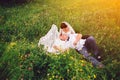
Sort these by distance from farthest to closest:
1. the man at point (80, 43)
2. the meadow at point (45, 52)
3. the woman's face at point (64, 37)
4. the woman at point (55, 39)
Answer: the woman's face at point (64, 37) < the woman at point (55, 39) < the man at point (80, 43) < the meadow at point (45, 52)

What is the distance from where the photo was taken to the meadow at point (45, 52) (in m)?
7.84

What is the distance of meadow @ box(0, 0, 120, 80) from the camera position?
7844 mm

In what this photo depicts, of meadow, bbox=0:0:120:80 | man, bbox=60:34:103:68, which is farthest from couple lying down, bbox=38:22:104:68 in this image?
meadow, bbox=0:0:120:80

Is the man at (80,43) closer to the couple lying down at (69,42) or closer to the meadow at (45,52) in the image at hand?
the couple lying down at (69,42)

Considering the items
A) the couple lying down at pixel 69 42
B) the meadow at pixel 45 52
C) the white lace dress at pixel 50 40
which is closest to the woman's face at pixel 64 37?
the couple lying down at pixel 69 42

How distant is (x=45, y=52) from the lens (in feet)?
27.9

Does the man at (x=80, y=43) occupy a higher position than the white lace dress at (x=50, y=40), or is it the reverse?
the man at (x=80, y=43)

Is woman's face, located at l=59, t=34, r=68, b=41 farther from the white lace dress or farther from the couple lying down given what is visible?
the white lace dress

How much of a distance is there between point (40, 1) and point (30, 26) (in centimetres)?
748

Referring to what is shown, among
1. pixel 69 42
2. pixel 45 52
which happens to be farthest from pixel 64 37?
pixel 45 52

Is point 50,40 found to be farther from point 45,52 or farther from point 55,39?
point 45,52

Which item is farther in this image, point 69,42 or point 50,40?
point 50,40

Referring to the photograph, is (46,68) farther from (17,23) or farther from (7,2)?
(7,2)

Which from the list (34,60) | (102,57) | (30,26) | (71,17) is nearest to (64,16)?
(71,17)
